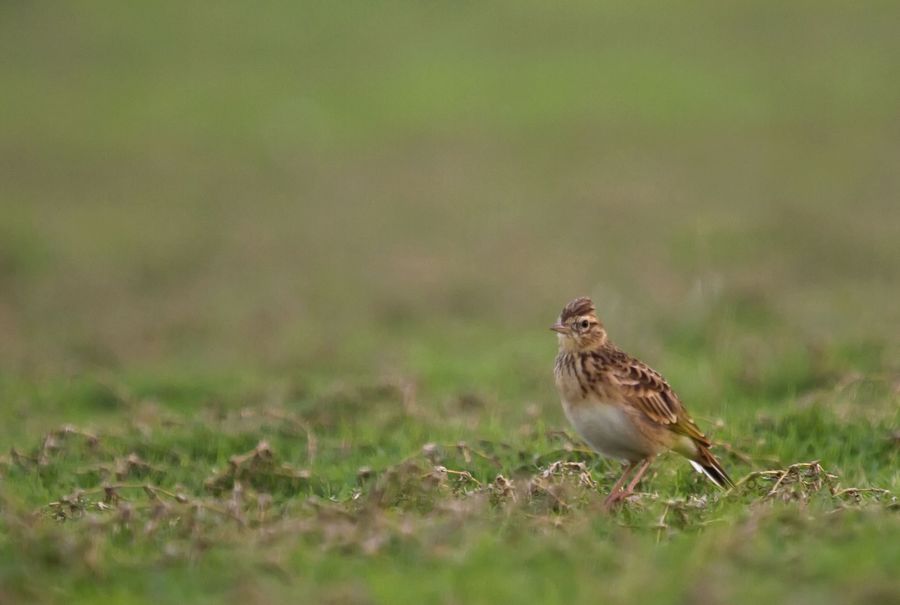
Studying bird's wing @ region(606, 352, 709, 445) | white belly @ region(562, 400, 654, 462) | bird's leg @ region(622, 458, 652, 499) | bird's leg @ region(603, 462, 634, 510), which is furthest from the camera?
bird's wing @ region(606, 352, 709, 445)

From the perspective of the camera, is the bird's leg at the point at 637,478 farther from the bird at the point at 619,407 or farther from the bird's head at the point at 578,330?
the bird's head at the point at 578,330

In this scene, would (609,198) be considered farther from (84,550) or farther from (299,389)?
(84,550)

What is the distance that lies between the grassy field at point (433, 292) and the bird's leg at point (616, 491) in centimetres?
10

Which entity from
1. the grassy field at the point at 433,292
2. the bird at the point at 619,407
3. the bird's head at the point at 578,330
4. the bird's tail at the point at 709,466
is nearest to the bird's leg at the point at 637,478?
the bird at the point at 619,407

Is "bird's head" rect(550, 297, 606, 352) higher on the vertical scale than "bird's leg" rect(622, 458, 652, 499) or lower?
higher

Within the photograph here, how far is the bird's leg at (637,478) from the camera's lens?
24.7 feet

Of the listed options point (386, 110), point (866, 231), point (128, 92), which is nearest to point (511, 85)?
point (386, 110)

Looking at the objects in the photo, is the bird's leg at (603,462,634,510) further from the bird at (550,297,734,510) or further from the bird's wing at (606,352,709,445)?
the bird's wing at (606,352,709,445)

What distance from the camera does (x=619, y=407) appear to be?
7734 mm

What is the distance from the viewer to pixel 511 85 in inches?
1077

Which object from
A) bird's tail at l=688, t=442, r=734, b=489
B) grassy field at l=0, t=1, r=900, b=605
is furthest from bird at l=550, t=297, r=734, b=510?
grassy field at l=0, t=1, r=900, b=605

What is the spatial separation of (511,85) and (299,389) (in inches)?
655

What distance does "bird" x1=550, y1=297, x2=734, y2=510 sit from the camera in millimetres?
7711

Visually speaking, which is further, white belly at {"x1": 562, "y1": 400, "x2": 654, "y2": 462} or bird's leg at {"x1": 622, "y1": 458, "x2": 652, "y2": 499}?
white belly at {"x1": 562, "y1": 400, "x2": 654, "y2": 462}
